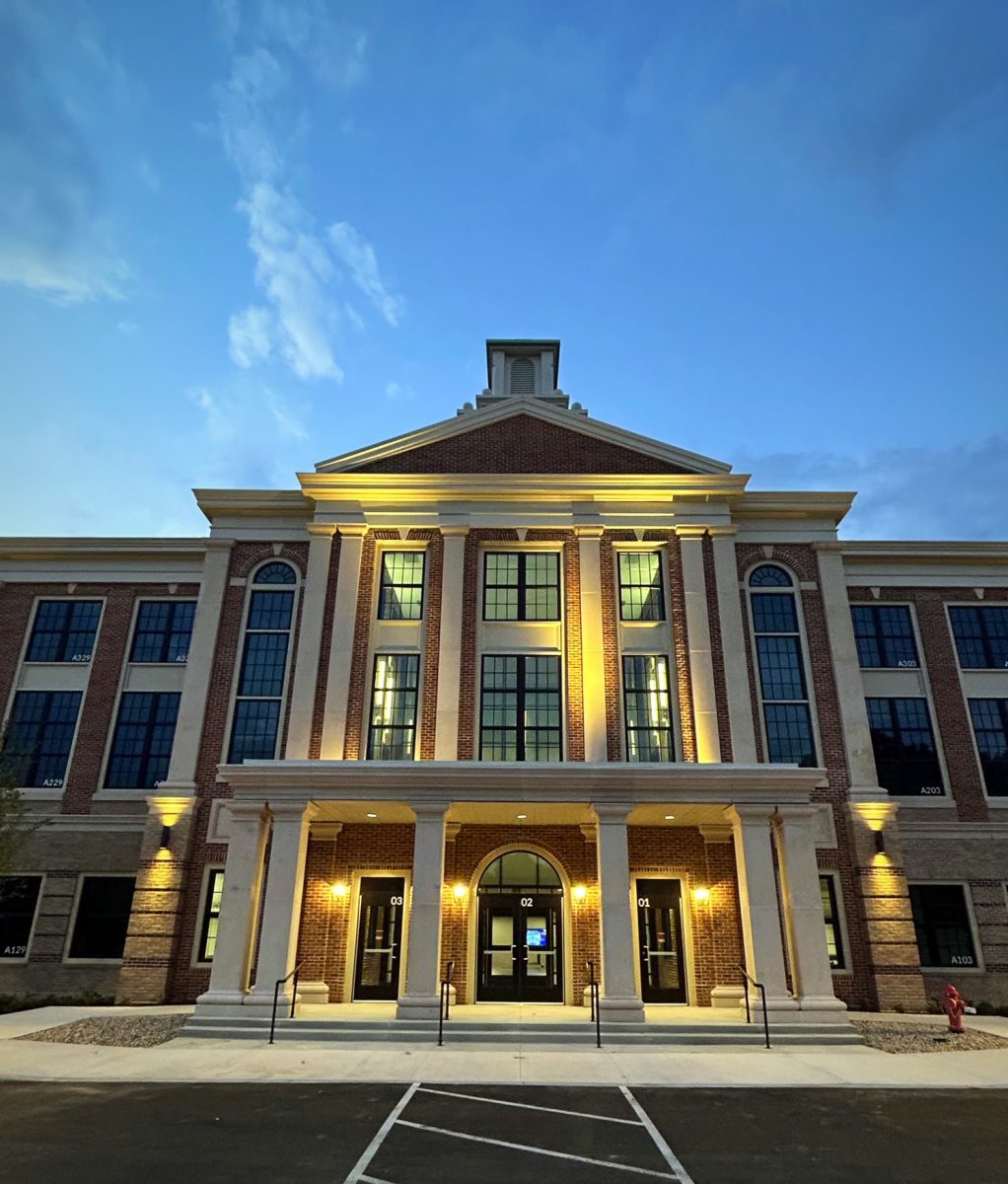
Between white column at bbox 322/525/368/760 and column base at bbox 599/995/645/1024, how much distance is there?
8361 millimetres

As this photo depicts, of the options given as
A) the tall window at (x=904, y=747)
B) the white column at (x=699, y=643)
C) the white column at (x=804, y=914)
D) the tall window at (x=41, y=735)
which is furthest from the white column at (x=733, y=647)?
the tall window at (x=41, y=735)

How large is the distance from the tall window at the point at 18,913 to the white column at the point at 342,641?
951 centimetres

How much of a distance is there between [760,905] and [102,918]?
1708 centimetres

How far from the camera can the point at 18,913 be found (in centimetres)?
2173

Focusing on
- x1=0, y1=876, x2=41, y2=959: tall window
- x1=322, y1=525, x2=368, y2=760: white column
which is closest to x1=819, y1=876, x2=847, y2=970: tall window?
x1=322, y1=525, x2=368, y2=760: white column

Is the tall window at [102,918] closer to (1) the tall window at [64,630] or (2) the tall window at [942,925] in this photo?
(1) the tall window at [64,630]

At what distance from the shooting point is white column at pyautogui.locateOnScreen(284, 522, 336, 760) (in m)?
20.2

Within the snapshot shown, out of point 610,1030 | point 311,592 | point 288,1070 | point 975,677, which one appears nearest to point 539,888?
point 610,1030

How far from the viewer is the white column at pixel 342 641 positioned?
20.1 m

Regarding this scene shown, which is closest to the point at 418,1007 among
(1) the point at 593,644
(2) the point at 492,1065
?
(2) the point at 492,1065

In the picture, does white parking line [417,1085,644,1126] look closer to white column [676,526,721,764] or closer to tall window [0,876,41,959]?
white column [676,526,721,764]

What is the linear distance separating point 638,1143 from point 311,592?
15.6m

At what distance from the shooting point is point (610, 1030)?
15.4 metres

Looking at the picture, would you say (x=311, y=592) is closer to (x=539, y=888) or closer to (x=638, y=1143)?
(x=539, y=888)
